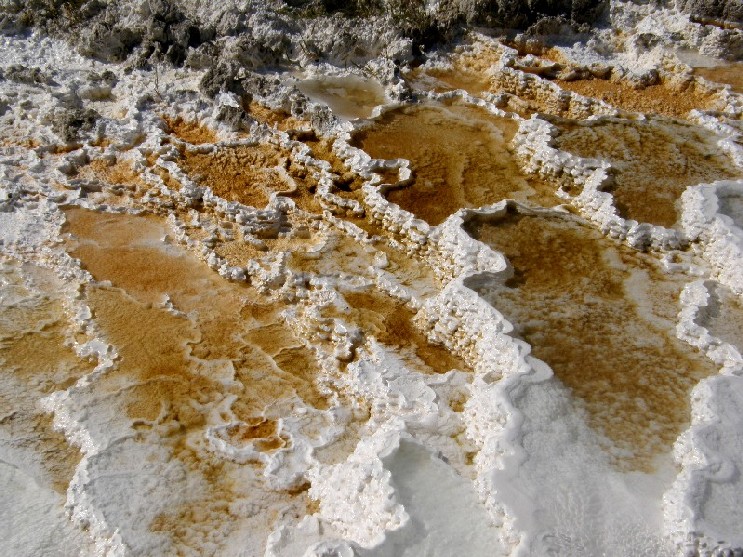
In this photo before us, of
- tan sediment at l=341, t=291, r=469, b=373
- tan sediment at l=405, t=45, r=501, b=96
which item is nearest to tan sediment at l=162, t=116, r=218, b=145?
tan sediment at l=405, t=45, r=501, b=96

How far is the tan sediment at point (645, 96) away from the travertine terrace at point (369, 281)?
57 millimetres

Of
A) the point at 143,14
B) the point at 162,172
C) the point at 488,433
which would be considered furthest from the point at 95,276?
the point at 143,14

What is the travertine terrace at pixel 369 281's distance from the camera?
4.42 metres

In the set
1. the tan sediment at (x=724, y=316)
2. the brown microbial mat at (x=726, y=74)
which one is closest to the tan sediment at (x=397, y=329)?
the tan sediment at (x=724, y=316)

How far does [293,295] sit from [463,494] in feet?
9.21

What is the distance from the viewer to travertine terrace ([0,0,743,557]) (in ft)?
14.5

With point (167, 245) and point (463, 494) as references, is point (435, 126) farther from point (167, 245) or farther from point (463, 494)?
point (463, 494)

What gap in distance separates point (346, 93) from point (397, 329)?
4.64 m

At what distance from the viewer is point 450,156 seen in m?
8.10

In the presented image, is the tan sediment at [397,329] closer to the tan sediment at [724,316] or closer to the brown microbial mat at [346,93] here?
the tan sediment at [724,316]

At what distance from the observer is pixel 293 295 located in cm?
642

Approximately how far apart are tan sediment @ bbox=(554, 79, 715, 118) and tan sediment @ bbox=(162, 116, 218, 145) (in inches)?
205

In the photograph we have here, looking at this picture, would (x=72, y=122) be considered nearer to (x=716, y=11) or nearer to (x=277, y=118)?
(x=277, y=118)

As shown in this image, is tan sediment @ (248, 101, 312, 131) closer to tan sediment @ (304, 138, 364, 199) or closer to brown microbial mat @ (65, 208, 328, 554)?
tan sediment @ (304, 138, 364, 199)
